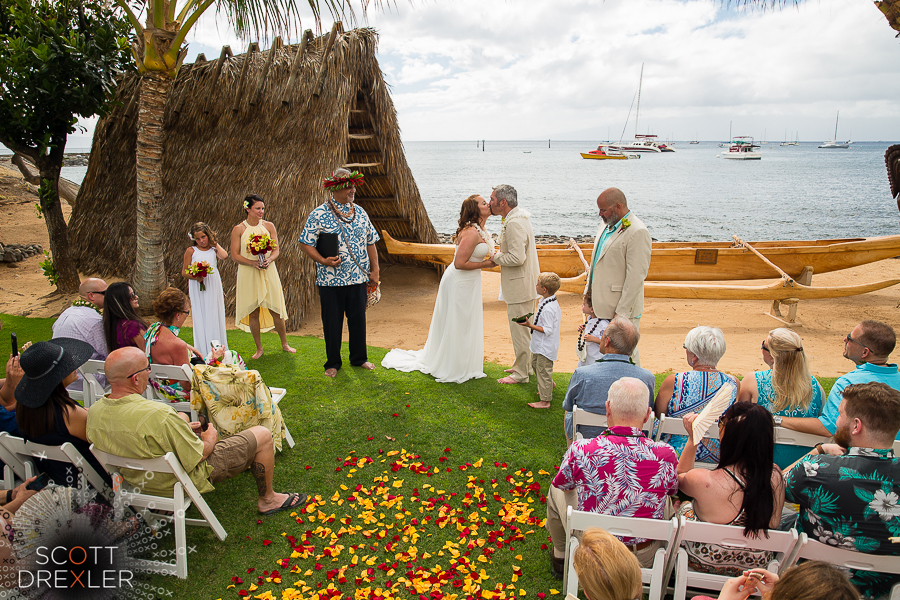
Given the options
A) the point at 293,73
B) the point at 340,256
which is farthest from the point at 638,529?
the point at 293,73

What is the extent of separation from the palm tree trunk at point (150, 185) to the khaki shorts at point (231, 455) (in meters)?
6.38

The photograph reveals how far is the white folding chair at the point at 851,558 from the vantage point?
261 centimetres

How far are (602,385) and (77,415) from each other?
11.3ft

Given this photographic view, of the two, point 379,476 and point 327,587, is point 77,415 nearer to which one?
point 327,587

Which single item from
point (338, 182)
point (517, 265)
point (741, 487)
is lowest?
point (741, 487)

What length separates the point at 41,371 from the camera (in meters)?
3.14

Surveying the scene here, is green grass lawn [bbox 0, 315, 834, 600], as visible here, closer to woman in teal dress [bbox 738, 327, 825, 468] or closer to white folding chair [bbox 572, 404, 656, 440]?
white folding chair [bbox 572, 404, 656, 440]

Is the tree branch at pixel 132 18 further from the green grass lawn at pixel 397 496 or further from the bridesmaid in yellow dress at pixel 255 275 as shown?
the green grass lawn at pixel 397 496

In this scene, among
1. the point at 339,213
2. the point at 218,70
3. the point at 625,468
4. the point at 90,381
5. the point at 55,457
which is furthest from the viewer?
the point at 218,70

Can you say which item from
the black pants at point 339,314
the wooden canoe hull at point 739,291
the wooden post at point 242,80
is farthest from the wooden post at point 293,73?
the wooden canoe hull at point 739,291

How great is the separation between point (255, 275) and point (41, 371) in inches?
152

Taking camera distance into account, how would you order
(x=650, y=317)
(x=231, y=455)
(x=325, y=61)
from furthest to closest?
(x=650, y=317) < (x=325, y=61) < (x=231, y=455)

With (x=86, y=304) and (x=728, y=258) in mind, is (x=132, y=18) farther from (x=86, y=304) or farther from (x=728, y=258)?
(x=728, y=258)

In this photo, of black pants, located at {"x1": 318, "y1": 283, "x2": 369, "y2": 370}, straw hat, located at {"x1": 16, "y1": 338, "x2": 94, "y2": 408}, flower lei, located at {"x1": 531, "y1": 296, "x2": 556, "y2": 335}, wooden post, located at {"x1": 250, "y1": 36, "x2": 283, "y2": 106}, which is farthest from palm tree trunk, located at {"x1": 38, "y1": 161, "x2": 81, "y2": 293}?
flower lei, located at {"x1": 531, "y1": 296, "x2": 556, "y2": 335}
